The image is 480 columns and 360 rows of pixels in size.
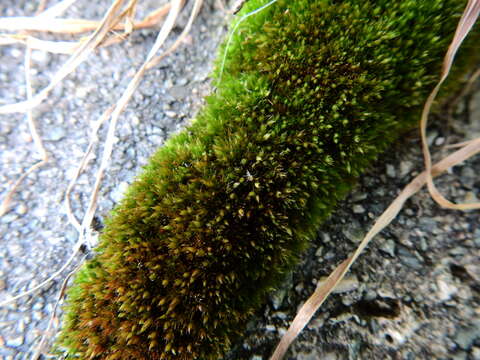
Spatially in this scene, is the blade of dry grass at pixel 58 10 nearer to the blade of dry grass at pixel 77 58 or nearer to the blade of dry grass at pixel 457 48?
the blade of dry grass at pixel 77 58

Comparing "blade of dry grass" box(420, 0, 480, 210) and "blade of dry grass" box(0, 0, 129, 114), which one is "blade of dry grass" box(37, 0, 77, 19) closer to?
"blade of dry grass" box(0, 0, 129, 114)

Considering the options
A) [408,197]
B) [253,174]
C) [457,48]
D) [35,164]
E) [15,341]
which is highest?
[457,48]

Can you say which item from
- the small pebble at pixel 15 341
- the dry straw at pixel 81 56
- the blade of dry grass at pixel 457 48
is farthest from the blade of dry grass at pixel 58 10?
the blade of dry grass at pixel 457 48

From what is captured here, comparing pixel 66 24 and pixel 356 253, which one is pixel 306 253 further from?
pixel 66 24

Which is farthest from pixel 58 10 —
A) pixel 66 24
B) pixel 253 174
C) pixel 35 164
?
pixel 253 174

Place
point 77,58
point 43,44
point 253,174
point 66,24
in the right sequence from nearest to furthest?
point 253,174 → point 77,58 → point 43,44 → point 66,24
